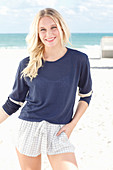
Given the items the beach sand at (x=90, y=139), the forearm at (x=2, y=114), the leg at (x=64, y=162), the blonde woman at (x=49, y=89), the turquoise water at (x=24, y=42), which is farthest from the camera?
the turquoise water at (x=24, y=42)

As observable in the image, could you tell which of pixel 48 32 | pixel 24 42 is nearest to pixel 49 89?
pixel 48 32

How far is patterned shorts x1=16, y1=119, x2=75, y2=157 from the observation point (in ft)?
6.42

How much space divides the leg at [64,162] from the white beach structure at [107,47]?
50.2 feet

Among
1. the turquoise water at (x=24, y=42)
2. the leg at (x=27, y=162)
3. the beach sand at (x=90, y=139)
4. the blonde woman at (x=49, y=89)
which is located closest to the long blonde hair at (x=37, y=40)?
the blonde woman at (x=49, y=89)

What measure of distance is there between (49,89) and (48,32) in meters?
0.42

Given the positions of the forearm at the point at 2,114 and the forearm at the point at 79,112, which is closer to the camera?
the forearm at the point at 79,112

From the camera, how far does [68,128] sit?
2068 millimetres

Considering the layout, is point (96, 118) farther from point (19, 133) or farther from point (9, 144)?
point (19, 133)

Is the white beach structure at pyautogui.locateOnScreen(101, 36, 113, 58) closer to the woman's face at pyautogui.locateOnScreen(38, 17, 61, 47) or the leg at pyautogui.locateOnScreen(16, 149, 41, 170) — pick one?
the woman's face at pyautogui.locateOnScreen(38, 17, 61, 47)

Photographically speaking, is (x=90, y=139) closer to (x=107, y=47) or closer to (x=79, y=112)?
(x=79, y=112)

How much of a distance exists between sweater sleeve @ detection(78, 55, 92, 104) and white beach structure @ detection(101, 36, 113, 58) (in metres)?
14.9

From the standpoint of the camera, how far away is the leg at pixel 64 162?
1861mm

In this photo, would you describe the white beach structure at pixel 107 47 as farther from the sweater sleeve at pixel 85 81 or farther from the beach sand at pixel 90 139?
the sweater sleeve at pixel 85 81

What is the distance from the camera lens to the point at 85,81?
219cm
